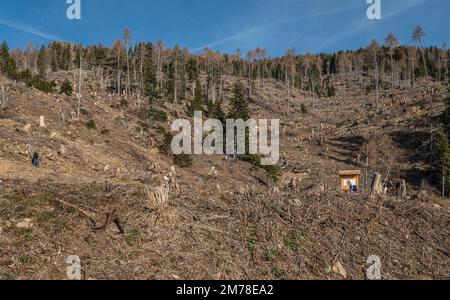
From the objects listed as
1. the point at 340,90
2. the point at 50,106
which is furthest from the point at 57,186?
the point at 340,90

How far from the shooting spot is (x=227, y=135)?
41.0 meters

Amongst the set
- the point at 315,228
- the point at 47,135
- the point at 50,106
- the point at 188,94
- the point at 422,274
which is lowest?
the point at 422,274

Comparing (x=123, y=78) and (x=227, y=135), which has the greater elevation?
(x=123, y=78)

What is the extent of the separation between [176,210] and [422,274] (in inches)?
197

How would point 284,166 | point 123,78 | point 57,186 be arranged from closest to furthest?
point 57,186
point 284,166
point 123,78

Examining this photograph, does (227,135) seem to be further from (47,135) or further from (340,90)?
(340,90)

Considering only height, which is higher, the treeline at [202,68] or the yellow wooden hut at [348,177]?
the treeline at [202,68]

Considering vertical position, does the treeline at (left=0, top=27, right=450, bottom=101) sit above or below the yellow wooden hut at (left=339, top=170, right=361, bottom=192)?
above

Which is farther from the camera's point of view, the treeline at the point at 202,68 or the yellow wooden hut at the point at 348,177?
the treeline at the point at 202,68

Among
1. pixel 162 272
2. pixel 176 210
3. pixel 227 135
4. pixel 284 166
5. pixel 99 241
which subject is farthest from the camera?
pixel 227 135

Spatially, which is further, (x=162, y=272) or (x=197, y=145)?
(x=197, y=145)

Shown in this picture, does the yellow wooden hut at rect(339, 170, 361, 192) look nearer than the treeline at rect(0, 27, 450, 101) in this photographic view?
Yes

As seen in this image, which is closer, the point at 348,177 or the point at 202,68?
the point at 348,177

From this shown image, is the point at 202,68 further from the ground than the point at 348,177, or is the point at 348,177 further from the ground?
the point at 202,68
